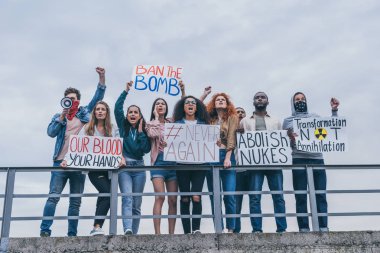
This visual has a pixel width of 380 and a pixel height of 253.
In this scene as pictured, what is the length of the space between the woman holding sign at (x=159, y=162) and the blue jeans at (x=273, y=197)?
3.88 feet

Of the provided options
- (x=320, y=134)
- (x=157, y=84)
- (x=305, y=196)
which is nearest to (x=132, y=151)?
(x=157, y=84)

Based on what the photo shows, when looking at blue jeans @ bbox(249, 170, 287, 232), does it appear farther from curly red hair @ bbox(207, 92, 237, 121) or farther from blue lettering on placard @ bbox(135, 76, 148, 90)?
blue lettering on placard @ bbox(135, 76, 148, 90)

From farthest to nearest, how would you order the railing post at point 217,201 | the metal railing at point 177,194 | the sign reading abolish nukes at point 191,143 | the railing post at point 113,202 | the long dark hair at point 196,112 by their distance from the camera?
the long dark hair at point 196,112 → the sign reading abolish nukes at point 191,143 → the railing post at point 217,201 → the railing post at point 113,202 → the metal railing at point 177,194

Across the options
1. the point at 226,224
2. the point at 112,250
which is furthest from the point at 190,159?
the point at 112,250

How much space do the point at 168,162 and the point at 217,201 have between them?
3.30 feet

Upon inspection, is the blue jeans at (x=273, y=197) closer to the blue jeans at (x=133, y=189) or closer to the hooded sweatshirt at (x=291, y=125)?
the hooded sweatshirt at (x=291, y=125)

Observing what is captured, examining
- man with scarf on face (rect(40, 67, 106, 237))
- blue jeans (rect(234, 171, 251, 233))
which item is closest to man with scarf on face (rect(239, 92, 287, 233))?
blue jeans (rect(234, 171, 251, 233))

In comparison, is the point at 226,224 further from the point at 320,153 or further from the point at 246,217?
the point at 320,153

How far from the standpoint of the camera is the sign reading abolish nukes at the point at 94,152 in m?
9.01

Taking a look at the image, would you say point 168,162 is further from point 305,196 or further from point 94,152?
point 305,196

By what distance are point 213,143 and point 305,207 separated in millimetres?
1729

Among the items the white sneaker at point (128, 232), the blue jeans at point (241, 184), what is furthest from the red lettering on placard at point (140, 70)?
the white sneaker at point (128, 232)

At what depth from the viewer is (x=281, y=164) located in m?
9.30

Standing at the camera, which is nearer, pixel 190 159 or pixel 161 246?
pixel 161 246
